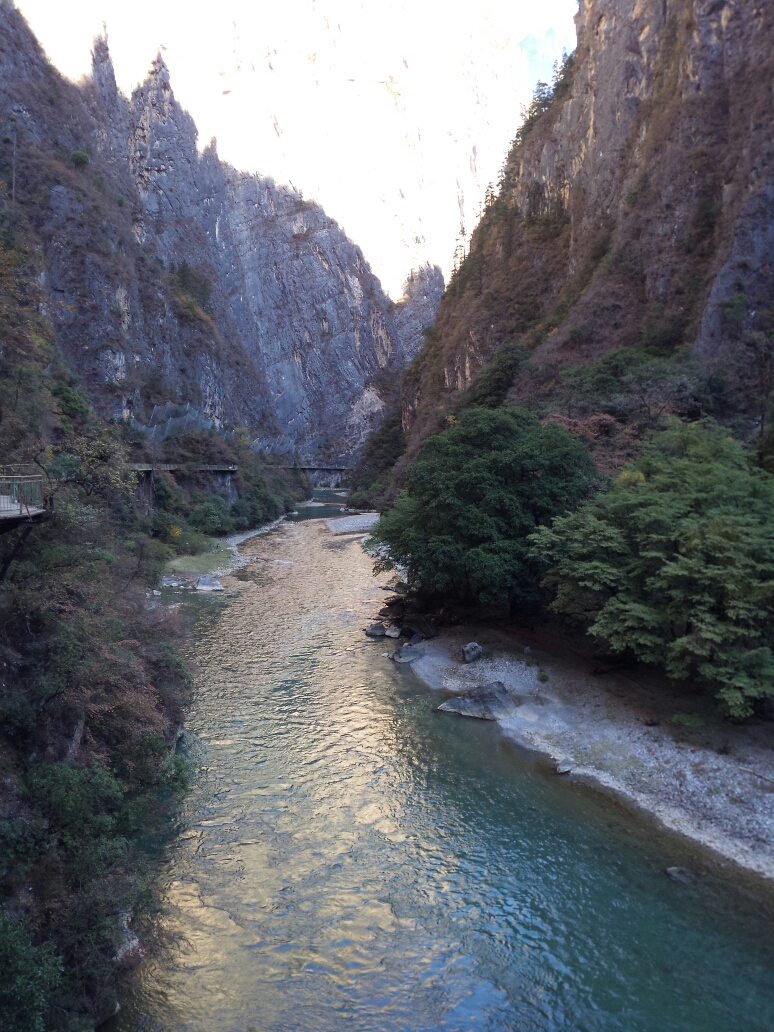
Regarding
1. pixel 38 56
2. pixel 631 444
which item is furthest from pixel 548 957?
pixel 38 56

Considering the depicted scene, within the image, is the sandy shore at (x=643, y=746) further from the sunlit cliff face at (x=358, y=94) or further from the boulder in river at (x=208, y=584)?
the sunlit cliff face at (x=358, y=94)

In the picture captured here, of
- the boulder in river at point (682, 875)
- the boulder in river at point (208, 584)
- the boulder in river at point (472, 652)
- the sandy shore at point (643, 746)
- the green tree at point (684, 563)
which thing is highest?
the green tree at point (684, 563)

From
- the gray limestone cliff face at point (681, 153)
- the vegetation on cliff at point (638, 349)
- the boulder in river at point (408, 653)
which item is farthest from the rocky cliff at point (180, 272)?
the gray limestone cliff face at point (681, 153)

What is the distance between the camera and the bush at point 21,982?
6.28m

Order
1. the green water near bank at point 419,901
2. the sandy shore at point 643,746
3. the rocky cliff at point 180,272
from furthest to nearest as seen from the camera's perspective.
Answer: the rocky cliff at point 180,272
the sandy shore at point 643,746
the green water near bank at point 419,901

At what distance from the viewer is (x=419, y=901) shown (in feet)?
33.4

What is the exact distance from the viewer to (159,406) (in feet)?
150

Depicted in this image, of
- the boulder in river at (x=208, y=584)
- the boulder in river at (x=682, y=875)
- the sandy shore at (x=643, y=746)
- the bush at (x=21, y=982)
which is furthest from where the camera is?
the boulder in river at (x=208, y=584)

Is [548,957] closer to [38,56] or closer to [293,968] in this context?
[293,968]

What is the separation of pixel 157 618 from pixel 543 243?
43059 millimetres

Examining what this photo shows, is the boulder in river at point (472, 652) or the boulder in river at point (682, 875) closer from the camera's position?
the boulder in river at point (682, 875)

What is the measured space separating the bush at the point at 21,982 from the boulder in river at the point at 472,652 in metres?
14.1

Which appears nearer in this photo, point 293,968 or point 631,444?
point 293,968

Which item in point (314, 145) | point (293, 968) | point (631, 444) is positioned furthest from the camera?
point (314, 145)
